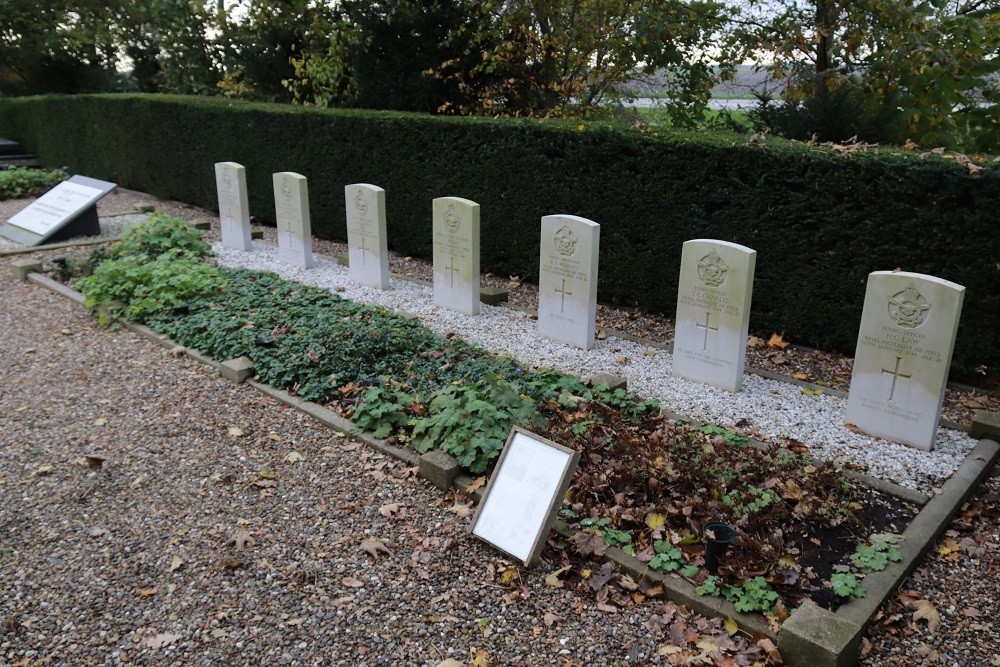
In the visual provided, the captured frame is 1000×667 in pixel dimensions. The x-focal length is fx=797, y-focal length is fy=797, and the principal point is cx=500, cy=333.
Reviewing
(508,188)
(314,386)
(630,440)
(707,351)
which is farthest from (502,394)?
(508,188)

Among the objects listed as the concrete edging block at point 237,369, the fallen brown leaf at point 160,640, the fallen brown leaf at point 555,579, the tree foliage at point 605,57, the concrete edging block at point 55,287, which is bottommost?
the concrete edging block at point 55,287

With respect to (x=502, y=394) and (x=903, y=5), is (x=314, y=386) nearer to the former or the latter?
A: (x=502, y=394)

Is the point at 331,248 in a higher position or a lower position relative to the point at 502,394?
lower

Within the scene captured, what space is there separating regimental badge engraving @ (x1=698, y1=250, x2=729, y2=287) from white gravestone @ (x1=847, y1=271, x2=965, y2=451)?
1.08 metres

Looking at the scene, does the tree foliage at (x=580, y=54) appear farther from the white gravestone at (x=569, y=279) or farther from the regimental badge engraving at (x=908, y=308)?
the regimental badge engraving at (x=908, y=308)

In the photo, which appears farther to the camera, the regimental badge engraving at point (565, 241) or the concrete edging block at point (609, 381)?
the regimental badge engraving at point (565, 241)

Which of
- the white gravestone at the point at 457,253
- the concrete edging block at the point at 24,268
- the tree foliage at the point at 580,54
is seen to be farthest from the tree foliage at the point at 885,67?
the concrete edging block at the point at 24,268

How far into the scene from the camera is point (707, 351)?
6359mm

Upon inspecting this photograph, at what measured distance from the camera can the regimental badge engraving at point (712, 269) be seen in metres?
6.10

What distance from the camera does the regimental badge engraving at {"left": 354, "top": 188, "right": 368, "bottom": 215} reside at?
9.05 m

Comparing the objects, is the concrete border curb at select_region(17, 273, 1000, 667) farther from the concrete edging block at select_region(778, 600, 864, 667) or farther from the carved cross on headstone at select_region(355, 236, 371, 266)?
the carved cross on headstone at select_region(355, 236, 371, 266)

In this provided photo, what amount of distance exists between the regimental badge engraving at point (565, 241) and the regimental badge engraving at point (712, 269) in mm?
1264

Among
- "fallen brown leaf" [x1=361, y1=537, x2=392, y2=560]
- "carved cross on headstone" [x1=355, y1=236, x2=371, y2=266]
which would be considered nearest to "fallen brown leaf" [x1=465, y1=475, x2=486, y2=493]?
"fallen brown leaf" [x1=361, y1=537, x2=392, y2=560]

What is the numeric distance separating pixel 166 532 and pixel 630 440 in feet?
9.08
